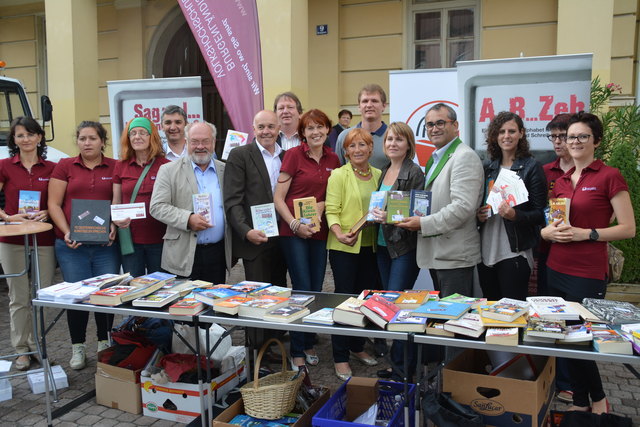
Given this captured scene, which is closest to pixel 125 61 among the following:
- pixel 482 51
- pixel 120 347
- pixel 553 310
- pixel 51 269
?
pixel 482 51

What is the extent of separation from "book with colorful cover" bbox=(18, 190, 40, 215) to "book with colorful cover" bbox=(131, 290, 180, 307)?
4.80ft

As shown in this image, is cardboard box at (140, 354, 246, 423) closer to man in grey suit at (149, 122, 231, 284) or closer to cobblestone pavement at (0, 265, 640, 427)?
cobblestone pavement at (0, 265, 640, 427)

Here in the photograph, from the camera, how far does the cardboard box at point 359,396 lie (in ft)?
10.4

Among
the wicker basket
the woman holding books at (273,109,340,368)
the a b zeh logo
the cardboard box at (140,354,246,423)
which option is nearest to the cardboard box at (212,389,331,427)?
the wicker basket

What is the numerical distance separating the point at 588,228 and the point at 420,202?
965 mm

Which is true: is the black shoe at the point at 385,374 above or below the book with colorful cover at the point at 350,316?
below

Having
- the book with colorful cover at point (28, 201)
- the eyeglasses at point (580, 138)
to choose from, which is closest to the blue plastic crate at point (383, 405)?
the eyeglasses at point (580, 138)

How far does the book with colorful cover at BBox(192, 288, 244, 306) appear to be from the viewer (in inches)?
119

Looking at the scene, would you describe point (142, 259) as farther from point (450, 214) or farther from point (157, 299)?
point (450, 214)

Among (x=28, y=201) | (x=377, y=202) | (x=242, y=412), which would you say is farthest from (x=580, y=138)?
(x=28, y=201)

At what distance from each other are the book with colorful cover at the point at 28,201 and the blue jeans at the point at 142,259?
0.74 metres

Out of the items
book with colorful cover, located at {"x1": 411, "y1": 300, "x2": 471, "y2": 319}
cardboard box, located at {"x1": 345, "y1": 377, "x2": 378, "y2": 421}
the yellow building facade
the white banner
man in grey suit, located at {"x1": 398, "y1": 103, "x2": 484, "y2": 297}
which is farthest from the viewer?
the yellow building facade

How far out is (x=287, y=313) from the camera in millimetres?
2879

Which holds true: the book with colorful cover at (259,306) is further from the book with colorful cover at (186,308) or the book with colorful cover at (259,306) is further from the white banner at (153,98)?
the white banner at (153,98)
